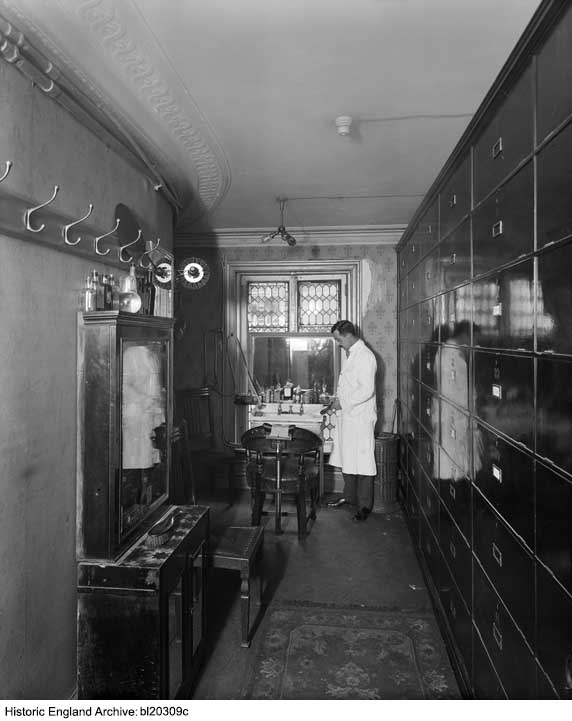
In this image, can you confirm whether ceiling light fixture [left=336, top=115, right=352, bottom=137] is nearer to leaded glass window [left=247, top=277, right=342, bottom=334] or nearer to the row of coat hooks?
→ the row of coat hooks

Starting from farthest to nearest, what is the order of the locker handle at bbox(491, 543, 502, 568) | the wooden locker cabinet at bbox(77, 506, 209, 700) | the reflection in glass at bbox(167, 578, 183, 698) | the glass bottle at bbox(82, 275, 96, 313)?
the glass bottle at bbox(82, 275, 96, 313)
the reflection in glass at bbox(167, 578, 183, 698)
the wooden locker cabinet at bbox(77, 506, 209, 700)
the locker handle at bbox(491, 543, 502, 568)

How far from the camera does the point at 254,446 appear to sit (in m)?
4.10

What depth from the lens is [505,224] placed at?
1.78 m

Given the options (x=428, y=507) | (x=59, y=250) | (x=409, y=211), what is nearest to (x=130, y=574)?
(x=59, y=250)

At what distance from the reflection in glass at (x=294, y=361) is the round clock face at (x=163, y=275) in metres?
2.60

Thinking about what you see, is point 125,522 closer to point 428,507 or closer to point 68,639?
point 68,639

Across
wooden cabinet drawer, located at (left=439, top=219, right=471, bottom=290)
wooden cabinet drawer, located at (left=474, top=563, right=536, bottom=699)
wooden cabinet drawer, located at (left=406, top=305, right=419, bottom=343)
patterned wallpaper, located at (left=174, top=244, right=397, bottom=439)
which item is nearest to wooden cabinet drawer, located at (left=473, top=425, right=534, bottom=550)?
wooden cabinet drawer, located at (left=474, top=563, right=536, bottom=699)

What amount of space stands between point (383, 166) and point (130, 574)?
3.16m

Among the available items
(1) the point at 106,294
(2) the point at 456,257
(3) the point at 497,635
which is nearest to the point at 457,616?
(3) the point at 497,635

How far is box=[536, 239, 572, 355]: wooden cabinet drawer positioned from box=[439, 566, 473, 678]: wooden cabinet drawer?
4.91 ft

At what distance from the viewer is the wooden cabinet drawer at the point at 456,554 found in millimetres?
2277

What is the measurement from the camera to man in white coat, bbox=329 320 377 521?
4758 mm

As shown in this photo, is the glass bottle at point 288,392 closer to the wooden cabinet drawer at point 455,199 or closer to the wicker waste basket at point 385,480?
the wicker waste basket at point 385,480

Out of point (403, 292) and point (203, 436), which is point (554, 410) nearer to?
point (403, 292)
